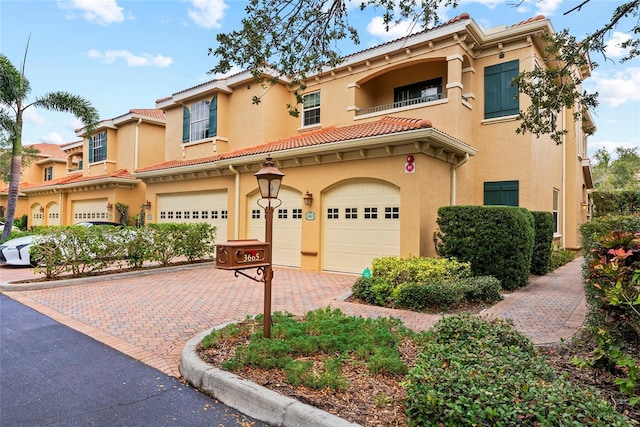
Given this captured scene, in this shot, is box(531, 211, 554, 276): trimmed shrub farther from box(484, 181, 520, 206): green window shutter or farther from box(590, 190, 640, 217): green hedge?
box(590, 190, 640, 217): green hedge

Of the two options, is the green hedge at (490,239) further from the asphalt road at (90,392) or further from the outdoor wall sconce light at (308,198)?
the asphalt road at (90,392)

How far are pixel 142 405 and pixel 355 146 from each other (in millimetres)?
8189

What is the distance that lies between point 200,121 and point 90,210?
9750mm

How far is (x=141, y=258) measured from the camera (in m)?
11.2

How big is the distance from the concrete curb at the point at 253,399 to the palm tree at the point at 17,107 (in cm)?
1636

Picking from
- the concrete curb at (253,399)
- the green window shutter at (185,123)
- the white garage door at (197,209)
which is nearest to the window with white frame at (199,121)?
the green window shutter at (185,123)

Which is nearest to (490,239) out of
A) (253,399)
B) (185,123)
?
(253,399)

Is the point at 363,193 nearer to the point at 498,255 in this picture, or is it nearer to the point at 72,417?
the point at 498,255

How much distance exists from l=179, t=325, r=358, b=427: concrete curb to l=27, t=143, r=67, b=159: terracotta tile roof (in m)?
36.7

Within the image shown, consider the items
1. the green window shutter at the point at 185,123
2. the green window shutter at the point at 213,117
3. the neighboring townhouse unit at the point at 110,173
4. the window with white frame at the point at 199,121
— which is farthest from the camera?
the neighboring townhouse unit at the point at 110,173

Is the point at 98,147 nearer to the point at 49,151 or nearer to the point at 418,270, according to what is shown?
the point at 49,151

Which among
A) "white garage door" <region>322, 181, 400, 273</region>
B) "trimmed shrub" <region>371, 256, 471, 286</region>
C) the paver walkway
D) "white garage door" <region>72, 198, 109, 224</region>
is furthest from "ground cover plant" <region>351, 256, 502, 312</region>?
"white garage door" <region>72, 198, 109, 224</region>

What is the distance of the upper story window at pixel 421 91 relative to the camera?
13.5m

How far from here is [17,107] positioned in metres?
16.2
